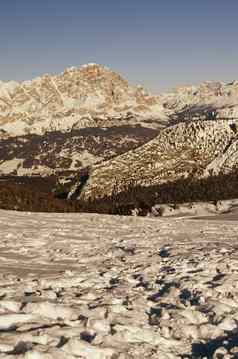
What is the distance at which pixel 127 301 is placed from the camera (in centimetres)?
1433

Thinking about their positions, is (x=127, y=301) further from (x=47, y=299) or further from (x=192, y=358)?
(x=192, y=358)

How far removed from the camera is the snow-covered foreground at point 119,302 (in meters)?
10.7

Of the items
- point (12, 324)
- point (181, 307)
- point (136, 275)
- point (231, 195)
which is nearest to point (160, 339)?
point (181, 307)

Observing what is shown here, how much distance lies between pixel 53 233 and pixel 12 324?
70.2 feet

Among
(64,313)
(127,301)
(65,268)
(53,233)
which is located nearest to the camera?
(64,313)

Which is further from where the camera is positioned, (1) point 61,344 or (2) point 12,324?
(2) point 12,324

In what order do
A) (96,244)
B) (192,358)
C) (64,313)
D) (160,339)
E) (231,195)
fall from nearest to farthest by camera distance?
(192,358) < (160,339) < (64,313) < (96,244) < (231,195)

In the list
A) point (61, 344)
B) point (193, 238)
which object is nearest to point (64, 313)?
Answer: point (61, 344)

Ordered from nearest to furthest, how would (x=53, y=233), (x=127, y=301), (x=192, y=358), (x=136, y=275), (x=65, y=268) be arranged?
1. (x=192, y=358)
2. (x=127, y=301)
3. (x=136, y=275)
4. (x=65, y=268)
5. (x=53, y=233)

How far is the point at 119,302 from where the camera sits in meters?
14.3

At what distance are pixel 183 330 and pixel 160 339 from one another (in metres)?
0.83

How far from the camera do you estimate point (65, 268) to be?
20.5 metres

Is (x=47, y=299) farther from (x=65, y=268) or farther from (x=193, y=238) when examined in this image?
(x=193, y=238)

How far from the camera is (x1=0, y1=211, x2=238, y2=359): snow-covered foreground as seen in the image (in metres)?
10.7
